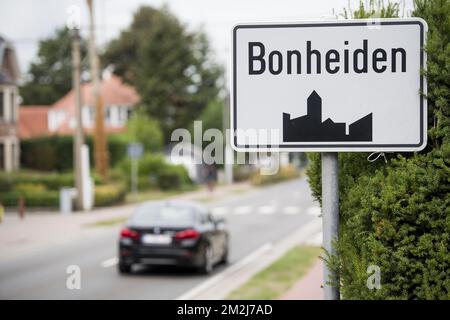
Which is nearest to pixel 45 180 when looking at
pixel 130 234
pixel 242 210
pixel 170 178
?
pixel 242 210

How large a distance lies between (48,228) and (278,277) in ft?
45.6

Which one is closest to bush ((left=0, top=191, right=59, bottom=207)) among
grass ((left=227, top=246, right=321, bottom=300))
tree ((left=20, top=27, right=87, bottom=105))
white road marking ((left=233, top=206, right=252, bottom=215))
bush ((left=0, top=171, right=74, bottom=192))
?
bush ((left=0, top=171, right=74, bottom=192))

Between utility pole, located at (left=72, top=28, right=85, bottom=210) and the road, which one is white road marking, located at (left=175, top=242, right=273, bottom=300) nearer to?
the road

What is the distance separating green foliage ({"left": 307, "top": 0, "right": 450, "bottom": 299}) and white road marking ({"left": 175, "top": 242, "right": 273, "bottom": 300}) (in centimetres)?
763

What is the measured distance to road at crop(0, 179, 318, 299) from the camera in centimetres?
1280

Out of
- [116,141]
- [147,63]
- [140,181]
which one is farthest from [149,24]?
[140,181]

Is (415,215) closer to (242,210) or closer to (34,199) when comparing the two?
(242,210)

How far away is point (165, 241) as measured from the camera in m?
14.9

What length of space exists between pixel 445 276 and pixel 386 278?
0.26m

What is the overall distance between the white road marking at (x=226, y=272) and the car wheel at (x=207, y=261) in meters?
0.26

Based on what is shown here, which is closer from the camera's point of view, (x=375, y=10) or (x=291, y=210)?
(x=375, y=10)

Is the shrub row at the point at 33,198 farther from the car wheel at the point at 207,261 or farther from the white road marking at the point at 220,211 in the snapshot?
the car wheel at the point at 207,261

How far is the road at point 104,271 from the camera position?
12.8m

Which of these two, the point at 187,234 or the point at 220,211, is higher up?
the point at 187,234
